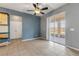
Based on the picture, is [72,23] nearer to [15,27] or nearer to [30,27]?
[30,27]

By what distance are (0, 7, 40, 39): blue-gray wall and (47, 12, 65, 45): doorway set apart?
64.0 inches

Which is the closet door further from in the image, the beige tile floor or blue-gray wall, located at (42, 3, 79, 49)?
blue-gray wall, located at (42, 3, 79, 49)

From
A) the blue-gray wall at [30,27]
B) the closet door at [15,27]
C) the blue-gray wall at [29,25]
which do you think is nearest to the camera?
the blue-gray wall at [29,25]

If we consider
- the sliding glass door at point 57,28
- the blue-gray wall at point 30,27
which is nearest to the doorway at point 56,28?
the sliding glass door at point 57,28

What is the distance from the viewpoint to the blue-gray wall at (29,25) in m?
8.86

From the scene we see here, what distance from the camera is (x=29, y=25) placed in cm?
958

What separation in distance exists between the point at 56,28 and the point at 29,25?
8.95 ft

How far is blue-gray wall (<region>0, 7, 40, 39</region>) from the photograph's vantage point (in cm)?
Answer: 886

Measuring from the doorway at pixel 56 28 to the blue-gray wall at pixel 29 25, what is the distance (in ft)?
5.34

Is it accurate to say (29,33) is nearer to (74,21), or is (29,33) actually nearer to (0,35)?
(0,35)

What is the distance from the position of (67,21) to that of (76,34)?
1.08 meters

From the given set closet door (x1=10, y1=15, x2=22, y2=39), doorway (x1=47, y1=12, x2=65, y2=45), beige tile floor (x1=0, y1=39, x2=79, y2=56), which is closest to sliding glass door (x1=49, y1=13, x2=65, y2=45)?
doorway (x1=47, y1=12, x2=65, y2=45)

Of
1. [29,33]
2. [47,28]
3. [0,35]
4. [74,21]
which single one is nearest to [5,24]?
[0,35]

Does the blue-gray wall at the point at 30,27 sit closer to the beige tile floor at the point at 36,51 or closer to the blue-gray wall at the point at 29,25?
the blue-gray wall at the point at 29,25
